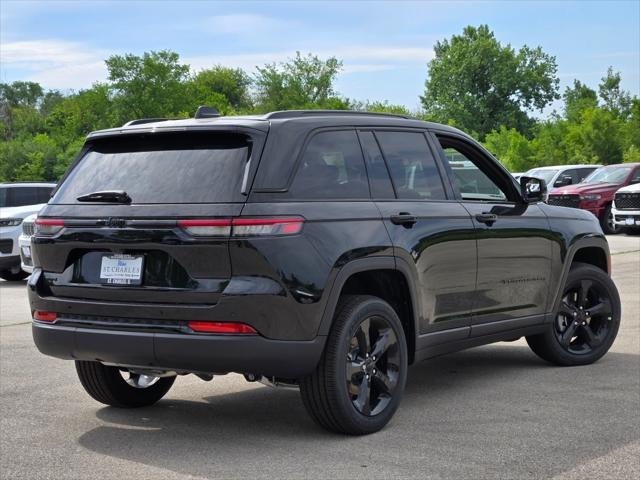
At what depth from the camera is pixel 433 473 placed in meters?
5.14

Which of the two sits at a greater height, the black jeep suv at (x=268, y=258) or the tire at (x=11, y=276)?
the black jeep suv at (x=268, y=258)

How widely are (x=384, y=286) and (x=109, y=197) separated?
67.1 inches

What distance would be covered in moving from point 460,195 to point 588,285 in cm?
183

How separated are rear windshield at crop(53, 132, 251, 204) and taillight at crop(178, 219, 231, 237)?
0.13 metres

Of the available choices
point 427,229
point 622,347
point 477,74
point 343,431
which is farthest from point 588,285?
point 477,74

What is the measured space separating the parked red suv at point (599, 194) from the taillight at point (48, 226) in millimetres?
22062

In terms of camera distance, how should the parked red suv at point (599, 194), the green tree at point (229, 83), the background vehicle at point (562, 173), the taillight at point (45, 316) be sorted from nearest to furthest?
the taillight at point (45, 316), the parked red suv at point (599, 194), the background vehicle at point (562, 173), the green tree at point (229, 83)

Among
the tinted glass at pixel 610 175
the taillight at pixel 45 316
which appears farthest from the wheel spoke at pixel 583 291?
the tinted glass at pixel 610 175

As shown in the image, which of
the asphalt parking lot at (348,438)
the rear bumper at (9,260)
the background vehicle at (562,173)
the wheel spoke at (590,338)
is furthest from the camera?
the background vehicle at (562,173)

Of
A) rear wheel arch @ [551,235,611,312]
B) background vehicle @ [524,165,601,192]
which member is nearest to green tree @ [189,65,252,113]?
background vehicle @ [524,165,601,192]

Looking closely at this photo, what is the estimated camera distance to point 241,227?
544cm

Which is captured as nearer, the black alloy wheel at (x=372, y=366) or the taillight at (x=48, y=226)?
the black alloy wheel at (x=372, y=366)

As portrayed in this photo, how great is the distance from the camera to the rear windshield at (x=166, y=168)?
221 inches

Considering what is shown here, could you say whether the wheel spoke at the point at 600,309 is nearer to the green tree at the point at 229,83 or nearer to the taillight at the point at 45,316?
the taillight at the point at 45,316
